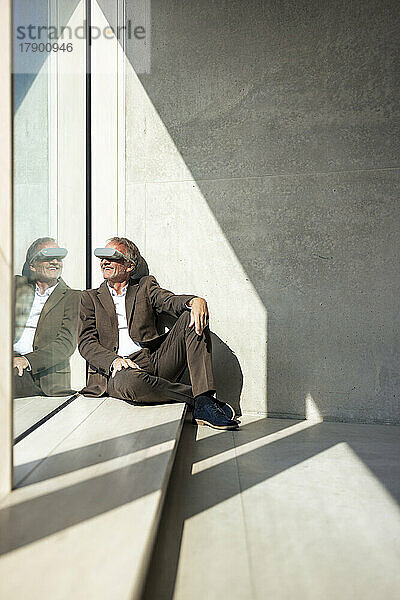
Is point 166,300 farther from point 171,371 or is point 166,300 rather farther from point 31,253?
point 31,253

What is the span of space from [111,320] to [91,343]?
0.65 ft

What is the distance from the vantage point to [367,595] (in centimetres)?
171

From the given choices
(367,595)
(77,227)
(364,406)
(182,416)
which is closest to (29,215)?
(77,227)

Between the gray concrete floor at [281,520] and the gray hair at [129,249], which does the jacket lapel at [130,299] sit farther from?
the gray concrete floor at [281,520]

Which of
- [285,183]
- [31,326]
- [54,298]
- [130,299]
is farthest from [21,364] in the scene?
[285,183]

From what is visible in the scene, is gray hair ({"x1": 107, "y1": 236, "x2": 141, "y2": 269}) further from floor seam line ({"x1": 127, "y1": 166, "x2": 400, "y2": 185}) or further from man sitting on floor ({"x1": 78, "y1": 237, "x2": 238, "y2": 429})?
floor seam line ({"x1": 127, "y1": 166, "x2": 400, "y2": 185})

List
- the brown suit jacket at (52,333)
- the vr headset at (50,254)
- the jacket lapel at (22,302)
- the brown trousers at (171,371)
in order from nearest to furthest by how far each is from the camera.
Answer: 1. the jacket lapel at (22,302)
2. the brown suit jacket at (52,333)
3. the vr headset at (50,254)
4. the brown trousers at (171,371)

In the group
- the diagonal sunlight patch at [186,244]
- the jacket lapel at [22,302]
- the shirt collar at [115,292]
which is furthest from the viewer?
the diagonal sunlight patch at [186,244]

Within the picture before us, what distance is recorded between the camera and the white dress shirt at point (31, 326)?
A: 2627mm

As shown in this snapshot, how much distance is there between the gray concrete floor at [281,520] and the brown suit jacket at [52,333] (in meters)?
0.78

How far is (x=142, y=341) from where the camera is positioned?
385 centimetres

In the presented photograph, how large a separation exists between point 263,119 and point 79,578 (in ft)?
10.7

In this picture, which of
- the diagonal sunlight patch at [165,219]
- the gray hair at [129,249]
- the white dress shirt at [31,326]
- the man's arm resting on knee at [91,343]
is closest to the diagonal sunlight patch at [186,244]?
the diagonal sunlight patch at [165,219]

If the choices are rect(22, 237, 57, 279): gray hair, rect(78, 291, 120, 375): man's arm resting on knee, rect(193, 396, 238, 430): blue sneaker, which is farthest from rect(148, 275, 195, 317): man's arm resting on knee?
rect(22, 237, 57, 279): gray hair
